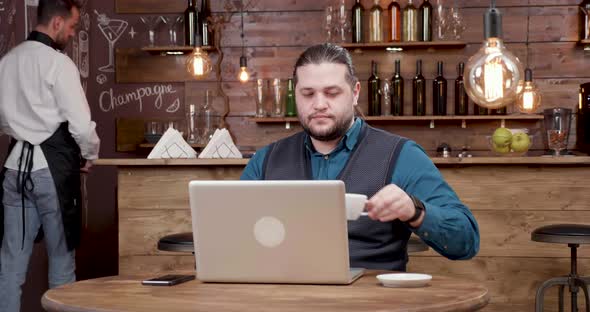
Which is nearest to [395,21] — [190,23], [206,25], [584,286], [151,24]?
[206,25]

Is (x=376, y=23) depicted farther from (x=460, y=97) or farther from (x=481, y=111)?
(x=481, y=111)

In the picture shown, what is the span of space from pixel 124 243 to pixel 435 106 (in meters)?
2.47

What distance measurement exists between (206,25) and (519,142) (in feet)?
8.12

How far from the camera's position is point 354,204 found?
1943 millimetres

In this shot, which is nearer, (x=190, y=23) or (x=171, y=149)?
(x=171, y=149)

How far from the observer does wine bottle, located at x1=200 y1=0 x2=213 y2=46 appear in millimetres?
5949

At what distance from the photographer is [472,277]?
4121mm

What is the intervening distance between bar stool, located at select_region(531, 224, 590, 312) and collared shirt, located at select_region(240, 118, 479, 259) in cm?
134

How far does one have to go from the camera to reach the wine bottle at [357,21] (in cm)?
582

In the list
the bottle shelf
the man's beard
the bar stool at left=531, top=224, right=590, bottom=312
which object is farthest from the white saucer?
the bottle shelf

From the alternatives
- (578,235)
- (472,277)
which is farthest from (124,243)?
(578,235)

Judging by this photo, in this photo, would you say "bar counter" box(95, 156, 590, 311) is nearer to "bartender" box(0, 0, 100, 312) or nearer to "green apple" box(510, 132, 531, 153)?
"green apple" box(510, 132, 531, 153)

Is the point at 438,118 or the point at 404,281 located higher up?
the point at 438,118

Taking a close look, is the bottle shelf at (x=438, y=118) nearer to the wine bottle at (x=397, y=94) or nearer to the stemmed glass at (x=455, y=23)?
the wine bottle at (x=397, y=94)
